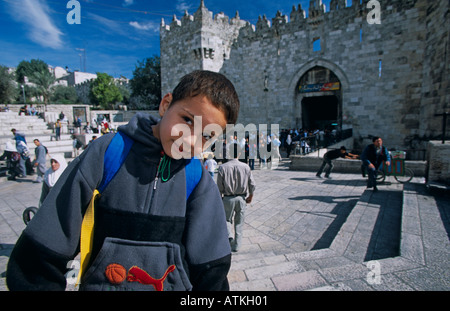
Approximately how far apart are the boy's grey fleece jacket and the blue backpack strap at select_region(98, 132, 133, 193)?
0.03 m

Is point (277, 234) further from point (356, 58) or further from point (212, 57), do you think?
point (212, 57)

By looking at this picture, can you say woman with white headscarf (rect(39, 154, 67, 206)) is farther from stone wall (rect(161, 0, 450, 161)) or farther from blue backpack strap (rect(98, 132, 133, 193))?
stone wall (rect(161, 0, 450, 161))

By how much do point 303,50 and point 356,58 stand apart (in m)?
3.59

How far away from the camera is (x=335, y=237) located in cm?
401

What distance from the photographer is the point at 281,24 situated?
678 inches

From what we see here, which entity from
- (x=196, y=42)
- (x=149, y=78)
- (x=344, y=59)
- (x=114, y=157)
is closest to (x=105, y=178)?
(x=114, y=157)

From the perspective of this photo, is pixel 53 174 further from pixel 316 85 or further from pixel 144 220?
pixel 316 85

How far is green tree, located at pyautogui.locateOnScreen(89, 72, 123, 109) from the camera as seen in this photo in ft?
122

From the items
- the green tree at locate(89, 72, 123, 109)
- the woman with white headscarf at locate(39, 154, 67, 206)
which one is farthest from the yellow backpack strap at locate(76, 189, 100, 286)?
the green tree at locate(89, 72, 123, 109)

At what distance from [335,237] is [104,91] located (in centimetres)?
4098

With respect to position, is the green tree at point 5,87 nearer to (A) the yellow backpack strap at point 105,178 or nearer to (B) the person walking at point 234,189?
(B) the person walking at point 234,189

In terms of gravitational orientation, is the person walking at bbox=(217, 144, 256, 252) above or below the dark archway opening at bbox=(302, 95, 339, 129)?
below

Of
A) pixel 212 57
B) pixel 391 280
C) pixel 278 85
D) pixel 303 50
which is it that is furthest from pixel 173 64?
pixel 391 280

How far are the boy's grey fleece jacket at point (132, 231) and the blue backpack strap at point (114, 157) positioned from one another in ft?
0.09
